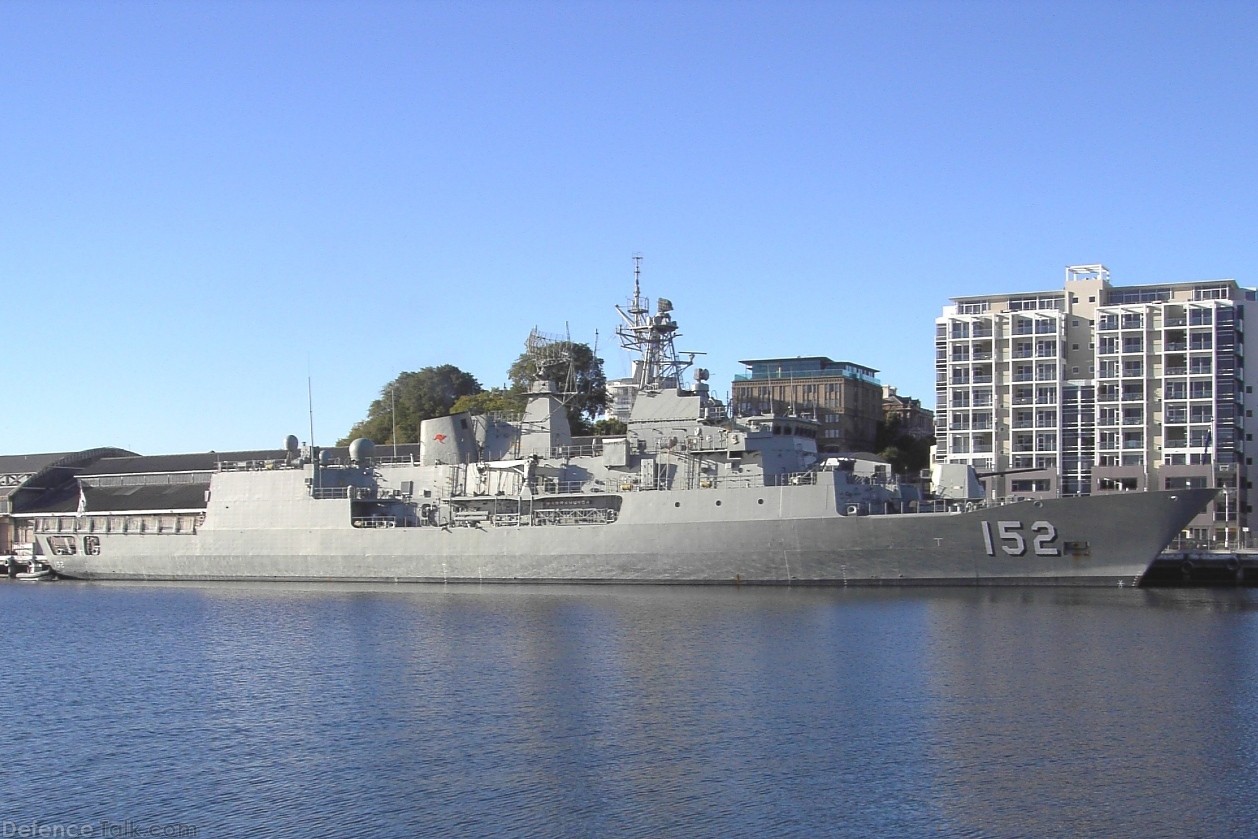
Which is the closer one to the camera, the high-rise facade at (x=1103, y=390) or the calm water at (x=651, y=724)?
the calm water at (x=651, y=724)

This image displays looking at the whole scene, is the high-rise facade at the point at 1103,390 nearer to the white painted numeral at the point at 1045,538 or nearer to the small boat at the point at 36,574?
the white painted numeral at the point at 1045,538

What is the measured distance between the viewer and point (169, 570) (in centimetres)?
4416

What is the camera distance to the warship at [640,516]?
32031mm

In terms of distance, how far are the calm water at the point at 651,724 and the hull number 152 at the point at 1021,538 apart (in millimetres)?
2855

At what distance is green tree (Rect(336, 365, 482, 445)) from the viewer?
217 ft

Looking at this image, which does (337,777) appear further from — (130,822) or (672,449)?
(672,449)

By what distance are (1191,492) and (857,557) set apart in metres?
8.51

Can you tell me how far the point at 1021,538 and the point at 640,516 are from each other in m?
10.5

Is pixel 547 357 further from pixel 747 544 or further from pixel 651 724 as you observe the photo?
pixel 651 724

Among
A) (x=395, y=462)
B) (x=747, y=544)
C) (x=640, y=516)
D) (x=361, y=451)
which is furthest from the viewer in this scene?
(x=395, y=462)

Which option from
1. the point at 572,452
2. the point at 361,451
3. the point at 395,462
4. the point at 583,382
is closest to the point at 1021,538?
the point at 572,452

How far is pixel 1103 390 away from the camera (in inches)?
2016

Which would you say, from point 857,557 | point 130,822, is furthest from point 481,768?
point 857,557

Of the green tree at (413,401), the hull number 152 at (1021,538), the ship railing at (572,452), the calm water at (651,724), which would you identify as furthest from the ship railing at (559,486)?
the green tree at (413,401)
